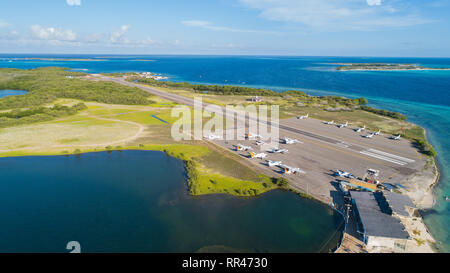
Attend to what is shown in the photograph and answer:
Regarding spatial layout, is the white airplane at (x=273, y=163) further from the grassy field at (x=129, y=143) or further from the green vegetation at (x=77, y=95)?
the green vegetation at (x=77, y=95)

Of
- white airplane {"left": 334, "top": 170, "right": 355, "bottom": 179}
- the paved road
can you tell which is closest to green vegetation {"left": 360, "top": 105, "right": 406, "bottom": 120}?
the paved road

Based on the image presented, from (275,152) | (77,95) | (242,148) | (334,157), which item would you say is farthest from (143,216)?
(77,95)

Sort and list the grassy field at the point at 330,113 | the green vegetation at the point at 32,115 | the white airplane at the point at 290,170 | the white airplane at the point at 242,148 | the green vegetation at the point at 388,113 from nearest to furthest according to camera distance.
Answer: the white airplane at the point at 290,170 < the white airplane at the point at 242,148 < the grassy field at the point at 330,113 < the green vegetation at the point at 32,115 < the green vegetation at the point at 388,113

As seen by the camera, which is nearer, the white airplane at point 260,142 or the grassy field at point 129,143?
the grassy field at point 129,143

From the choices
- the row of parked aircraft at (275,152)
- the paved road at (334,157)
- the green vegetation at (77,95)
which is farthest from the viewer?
the green vegetation at (77,95)

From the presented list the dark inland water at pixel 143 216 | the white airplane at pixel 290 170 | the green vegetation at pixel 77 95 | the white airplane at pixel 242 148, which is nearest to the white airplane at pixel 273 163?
the white airplane at pixel 290 170

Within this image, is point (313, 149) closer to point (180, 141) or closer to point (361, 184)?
point (361, 184)

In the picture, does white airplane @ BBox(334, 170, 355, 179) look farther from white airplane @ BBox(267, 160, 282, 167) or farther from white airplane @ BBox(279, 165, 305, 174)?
white airplane @ BBox(267, 160, 282, 167)
